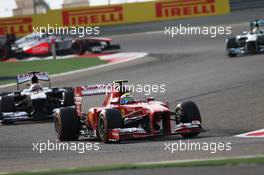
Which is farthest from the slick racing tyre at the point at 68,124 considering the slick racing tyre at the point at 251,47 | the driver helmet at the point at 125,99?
the slick racing tyre at the point at 251,47

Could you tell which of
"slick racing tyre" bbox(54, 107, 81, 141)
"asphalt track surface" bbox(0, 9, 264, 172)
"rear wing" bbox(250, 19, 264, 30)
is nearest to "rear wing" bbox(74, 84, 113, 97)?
"slick racing tyre" bbox(54, 107, 81, 141)

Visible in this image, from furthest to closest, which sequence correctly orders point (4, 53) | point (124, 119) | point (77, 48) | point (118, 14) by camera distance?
point (118, 14)
point (4, 53)
point (77, 48)
point (124, 119)

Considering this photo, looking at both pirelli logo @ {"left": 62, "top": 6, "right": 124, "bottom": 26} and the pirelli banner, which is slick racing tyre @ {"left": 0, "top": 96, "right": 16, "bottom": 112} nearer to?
the pirelli banner

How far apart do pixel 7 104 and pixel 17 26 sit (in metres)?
26.3

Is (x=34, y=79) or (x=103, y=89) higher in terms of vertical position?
(x=103, y=89)

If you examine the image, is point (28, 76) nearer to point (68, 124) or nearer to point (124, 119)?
point (68, 124)

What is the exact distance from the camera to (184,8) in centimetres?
4106

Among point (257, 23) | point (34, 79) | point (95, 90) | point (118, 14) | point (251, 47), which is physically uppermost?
point (118, 14)

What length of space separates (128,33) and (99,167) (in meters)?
32.8

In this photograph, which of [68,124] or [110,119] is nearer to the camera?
[110,119]

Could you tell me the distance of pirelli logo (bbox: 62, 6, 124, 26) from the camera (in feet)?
140

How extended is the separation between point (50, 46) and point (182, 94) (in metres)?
17.3

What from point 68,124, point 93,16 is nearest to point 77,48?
point 93,16

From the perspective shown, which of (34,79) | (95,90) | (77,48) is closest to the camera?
(95,90)
